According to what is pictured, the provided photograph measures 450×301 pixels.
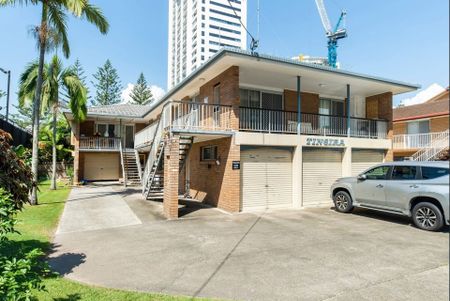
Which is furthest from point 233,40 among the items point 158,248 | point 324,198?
point 158,248

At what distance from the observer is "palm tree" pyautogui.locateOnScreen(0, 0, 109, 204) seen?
1210 cm

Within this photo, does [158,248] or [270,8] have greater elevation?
[270,8]

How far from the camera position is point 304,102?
14.5 meters

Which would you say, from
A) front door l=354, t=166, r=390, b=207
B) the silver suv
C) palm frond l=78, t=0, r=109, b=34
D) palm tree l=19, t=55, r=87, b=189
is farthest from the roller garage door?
front door l=354, t=166, r=390, b=207

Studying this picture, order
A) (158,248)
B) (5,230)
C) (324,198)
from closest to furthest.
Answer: (5,230) < (158,248) < (324,198)

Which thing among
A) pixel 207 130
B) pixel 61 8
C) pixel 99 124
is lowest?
pixel 207 130

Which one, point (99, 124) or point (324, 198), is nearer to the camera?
point (324, 198)

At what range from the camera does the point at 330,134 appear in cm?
1329

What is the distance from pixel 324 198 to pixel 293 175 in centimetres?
209

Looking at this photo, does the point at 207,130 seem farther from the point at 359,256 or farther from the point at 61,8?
the point at 61,8

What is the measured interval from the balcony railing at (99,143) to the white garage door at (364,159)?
58.7 ft

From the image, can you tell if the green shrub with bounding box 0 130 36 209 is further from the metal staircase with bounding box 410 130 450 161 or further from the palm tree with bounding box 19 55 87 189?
the palm tree with bounding box 19 55 87 189

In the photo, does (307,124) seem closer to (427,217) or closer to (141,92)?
(427,217)

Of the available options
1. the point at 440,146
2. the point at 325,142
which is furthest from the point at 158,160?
the point at 440,146
